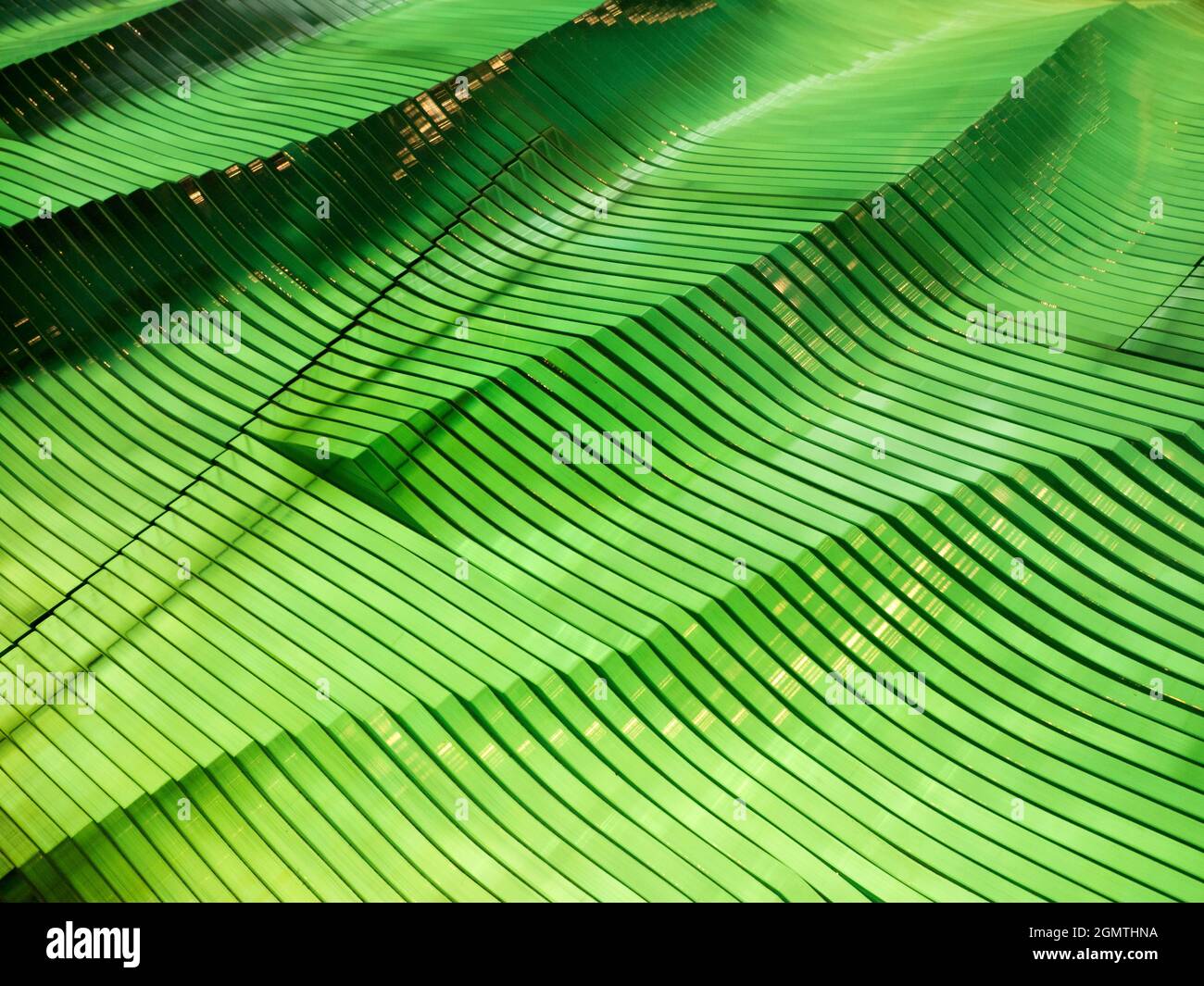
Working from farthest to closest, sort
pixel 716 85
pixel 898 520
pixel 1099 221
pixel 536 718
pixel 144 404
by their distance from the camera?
pixel 716 85
pixel 1099 221
pixel 144 404
pixel 898 520
pixel 536 718

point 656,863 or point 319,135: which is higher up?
point 319,135

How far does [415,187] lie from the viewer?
690 centimetres

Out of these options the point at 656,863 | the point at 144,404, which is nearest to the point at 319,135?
the point at 144,404

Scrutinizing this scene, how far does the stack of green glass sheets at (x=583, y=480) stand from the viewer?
395 centimetres

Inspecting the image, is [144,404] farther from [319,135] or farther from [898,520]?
[898,520]

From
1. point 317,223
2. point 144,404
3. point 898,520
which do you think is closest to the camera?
point 898,520

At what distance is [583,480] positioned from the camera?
5.12m

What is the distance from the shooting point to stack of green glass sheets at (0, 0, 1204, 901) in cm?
395

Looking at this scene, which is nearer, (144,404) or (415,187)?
(144,404)

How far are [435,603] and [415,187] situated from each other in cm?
325
